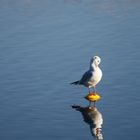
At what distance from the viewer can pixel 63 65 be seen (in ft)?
72.6

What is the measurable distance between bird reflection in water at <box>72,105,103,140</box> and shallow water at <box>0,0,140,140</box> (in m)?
0.15

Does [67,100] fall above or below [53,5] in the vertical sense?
below

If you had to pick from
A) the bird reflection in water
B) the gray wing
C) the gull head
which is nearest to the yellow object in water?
the bird reflection in water

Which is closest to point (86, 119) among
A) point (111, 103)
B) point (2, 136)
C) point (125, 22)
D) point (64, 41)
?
point (111, 103)

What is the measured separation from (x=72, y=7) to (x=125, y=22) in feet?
13.7

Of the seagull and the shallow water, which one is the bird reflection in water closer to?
the shallow water

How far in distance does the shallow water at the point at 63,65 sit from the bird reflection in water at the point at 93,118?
0.15m

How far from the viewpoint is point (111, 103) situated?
18375 mm

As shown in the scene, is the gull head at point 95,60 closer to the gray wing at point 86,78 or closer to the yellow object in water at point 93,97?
the gray wing at point 86,78

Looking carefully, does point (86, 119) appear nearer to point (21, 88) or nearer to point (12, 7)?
point (21, 88)

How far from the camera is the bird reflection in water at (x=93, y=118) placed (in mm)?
16391

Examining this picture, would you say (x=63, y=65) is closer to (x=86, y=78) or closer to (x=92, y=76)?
(x=86, y=78)

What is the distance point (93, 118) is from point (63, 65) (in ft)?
15.9

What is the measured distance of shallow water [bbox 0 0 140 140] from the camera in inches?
674
